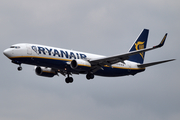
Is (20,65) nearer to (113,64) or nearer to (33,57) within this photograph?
(33,57)

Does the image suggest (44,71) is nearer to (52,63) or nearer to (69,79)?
(69,79)

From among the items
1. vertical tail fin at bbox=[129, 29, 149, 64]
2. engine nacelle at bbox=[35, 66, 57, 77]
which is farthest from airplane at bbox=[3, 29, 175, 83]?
vertical tail fin at bbox=[129, 29, 149, 64]

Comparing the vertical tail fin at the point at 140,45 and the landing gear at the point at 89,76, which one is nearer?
the landing gear at the point at 89,76

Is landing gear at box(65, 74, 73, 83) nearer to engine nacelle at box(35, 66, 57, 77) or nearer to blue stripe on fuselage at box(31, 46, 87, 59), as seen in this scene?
engine nacelle at box(35, 66, 57, 77)

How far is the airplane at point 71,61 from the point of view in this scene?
47.5m

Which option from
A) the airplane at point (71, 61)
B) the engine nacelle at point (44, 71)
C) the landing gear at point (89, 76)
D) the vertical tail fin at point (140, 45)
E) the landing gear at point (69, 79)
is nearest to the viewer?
→ the airplane at point (71, 61)

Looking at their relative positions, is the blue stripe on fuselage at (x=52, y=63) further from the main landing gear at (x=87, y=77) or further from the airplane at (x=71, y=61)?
the main landing gear at (x=87, y=77)

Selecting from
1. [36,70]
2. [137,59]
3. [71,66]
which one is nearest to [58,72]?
[36,70]

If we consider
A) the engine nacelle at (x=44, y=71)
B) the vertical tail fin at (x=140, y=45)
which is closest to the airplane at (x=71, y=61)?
the engine nacelle at (x=44, y=71)

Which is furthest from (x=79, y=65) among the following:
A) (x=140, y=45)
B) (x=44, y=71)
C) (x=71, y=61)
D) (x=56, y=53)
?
(x=140, y=45)

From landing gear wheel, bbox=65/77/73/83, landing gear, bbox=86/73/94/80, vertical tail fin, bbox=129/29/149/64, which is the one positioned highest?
vertical tail fin, bbox=129/29/149/64

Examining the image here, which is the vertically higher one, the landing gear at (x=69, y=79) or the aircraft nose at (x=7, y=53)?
the aircraft nose at (x=7, y=53)

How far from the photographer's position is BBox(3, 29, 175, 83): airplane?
156 feet

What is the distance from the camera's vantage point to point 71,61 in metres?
50.4
